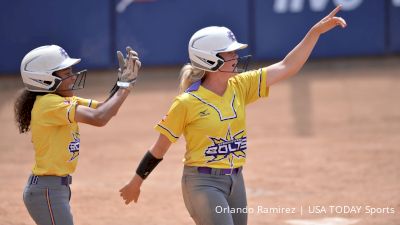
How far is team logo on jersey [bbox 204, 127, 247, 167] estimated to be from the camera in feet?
17.7

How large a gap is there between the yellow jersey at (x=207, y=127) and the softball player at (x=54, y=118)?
0.40 metres

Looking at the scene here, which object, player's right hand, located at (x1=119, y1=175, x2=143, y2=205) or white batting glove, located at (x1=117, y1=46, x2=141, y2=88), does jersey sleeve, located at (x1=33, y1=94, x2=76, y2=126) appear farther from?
player's right hand, located at (x1=119, y1=175, x2=143, y2=205)

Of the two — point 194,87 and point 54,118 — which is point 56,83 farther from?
point 194,87

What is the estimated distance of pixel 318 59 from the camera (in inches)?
688

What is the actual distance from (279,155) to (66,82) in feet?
18.3

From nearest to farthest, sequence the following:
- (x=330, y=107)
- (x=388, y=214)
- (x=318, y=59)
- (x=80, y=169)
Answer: (x=388, y=214) → (x=80, y=169) → (x=330, y=107) → (x=318, y=59)

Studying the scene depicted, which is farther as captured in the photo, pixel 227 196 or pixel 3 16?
pixel 3 16

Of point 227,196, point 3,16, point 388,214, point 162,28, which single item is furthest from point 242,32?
point 227,196

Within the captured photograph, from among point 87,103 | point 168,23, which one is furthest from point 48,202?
point 168,23

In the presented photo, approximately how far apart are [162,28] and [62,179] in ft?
36.5

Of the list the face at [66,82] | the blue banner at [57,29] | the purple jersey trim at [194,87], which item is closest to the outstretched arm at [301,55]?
the purple jersey trim at [194,87]

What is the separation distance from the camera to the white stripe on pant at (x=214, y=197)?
17.2 feet

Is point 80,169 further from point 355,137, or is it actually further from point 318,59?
point 318,59

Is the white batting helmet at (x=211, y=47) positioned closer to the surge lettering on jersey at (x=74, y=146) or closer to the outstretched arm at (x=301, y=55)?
the outstretched arm at (x=301, y=55)
